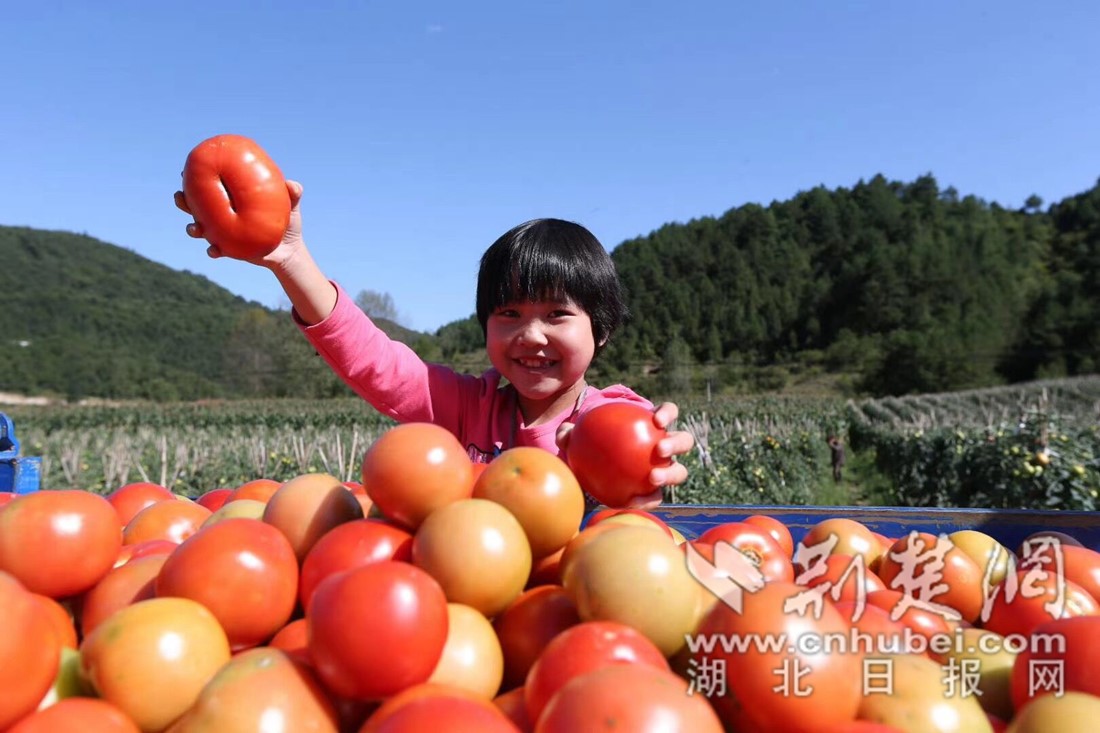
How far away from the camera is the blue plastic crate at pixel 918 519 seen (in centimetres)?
221

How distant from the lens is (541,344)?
2.46 meters

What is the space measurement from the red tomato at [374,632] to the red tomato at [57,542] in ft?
1.99

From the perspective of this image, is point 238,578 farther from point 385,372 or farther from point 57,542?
point 385,372

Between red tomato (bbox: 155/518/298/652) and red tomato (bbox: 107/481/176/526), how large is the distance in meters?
1.00

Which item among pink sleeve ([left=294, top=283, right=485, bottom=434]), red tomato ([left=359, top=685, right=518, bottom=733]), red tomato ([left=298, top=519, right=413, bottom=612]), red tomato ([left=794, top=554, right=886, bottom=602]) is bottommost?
red tomato ([left=794, top=554, right=886, bottom=602])

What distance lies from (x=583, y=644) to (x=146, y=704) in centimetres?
62

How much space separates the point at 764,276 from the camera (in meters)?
102

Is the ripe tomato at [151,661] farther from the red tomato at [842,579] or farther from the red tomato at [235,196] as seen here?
the red tomato at [235,196]

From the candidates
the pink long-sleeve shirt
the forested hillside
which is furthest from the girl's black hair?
the forested hillside

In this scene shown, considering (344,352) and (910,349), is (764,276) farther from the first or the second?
(344,352)

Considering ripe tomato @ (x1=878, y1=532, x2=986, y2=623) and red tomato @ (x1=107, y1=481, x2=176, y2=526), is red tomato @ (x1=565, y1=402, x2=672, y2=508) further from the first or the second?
red tomato @ (x1=107, y1=481, x2=176, y2=526)

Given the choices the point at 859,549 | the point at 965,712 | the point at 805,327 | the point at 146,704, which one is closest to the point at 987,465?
the point at 859,549

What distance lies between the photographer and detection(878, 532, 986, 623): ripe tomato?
5.23ft

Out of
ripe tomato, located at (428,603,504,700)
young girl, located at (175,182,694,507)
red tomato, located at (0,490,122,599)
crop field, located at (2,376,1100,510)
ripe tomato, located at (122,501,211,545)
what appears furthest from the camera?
crop field, located at (2,376,1100,510)
